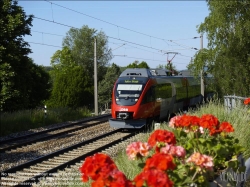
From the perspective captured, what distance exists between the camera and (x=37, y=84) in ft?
112

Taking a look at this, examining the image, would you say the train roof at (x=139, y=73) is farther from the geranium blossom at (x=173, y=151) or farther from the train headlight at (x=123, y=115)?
the geranium blossom at (x=173, y=151)

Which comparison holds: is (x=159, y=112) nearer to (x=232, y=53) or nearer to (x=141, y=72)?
(x=141, y=72)

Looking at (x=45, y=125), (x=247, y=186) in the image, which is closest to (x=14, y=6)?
(x=45, y=125)

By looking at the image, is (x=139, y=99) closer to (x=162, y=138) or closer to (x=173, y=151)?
(x=162, y=138)

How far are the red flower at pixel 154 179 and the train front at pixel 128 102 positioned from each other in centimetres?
1433

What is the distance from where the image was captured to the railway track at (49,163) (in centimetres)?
922

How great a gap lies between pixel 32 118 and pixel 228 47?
12796 millimetres

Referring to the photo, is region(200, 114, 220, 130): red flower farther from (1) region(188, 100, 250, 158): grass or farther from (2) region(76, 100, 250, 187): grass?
(1) region(188, 100, 250, 158): grass

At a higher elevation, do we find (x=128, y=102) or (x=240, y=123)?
(x=128, y=102)

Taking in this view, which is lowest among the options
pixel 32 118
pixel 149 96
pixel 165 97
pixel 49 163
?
pixel 49 163

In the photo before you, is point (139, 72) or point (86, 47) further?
point (86, 47)

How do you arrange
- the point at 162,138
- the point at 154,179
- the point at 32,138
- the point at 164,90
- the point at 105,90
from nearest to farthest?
the point at 154,179
the point at 162,138
the point at 32,138
the point at 164,90
the point at 105,90

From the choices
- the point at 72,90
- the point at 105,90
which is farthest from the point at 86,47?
the point at 72,90

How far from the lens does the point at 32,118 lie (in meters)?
21.5
